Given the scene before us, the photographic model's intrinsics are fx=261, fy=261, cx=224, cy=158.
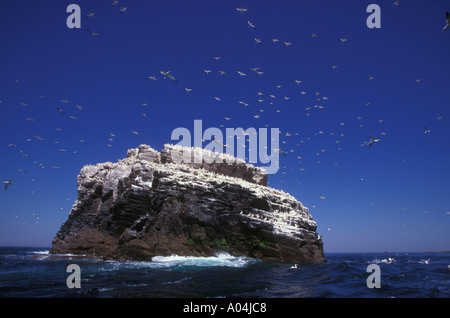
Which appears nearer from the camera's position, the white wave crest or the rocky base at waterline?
the white wave crest

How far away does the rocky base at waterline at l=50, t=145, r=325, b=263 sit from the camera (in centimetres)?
2664

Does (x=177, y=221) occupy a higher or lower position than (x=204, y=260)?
higher

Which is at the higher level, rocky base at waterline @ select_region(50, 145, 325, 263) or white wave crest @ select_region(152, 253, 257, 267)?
rocky base at waterline @ select_region(50, 145, 325, 263)

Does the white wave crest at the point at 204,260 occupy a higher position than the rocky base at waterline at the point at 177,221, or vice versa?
the rocky base at waterline at the point at 177,221

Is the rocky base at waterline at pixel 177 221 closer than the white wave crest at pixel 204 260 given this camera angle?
No

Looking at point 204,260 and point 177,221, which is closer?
point 204,260

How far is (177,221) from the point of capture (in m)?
27.3

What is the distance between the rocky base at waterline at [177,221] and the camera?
2664 cm
